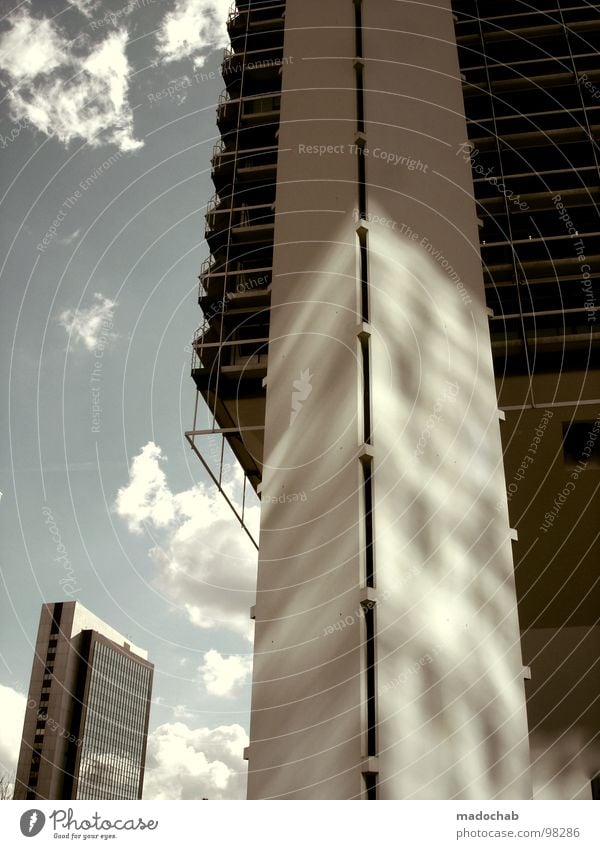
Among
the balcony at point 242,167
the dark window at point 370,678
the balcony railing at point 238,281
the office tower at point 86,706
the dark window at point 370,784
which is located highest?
the office tower at point 86,706


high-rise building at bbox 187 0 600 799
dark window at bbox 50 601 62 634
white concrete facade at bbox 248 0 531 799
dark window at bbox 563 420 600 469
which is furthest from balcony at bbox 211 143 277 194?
dark window at bbox 50 601 62 634

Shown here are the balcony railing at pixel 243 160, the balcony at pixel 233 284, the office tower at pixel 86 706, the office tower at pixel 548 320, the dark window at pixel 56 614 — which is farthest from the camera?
the office tower at pixel 86 706

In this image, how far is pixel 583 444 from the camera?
500 cm

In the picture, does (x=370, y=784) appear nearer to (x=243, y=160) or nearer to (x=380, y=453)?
(x=380, y=453)

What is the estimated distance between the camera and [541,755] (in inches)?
177

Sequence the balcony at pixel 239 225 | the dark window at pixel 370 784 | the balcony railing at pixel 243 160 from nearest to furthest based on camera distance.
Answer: the dark window at pixel 370 784 < the balcony at pixel 239 225 < the balcony railing at pixel 243 160

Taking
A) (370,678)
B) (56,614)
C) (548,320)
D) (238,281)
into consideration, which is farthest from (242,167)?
(56,614)

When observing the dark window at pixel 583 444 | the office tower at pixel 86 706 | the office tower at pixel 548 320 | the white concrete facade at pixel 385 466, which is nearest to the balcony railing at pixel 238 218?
the office tower at pixel 548 320

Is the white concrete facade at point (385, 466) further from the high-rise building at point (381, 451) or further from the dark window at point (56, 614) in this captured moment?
the dark window at point (56, 614)

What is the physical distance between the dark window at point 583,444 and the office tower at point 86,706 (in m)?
43.5

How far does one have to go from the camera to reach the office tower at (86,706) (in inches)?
1858

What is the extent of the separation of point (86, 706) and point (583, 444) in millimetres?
51539

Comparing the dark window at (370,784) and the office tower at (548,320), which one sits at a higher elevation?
the office tower at (548,320)

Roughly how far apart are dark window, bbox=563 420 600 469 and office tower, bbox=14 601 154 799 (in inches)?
1714
